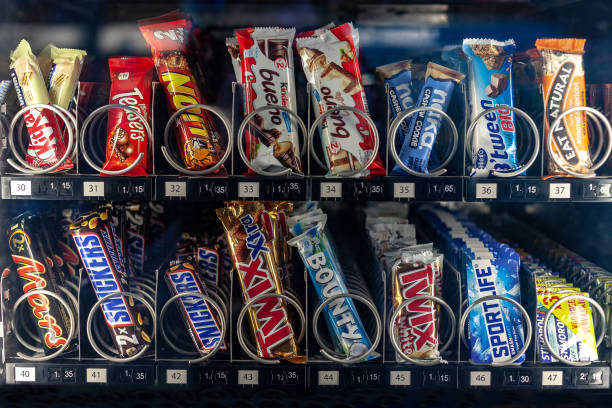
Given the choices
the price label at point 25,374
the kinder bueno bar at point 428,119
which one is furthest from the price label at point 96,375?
the kinder bueno bar at point 428,119

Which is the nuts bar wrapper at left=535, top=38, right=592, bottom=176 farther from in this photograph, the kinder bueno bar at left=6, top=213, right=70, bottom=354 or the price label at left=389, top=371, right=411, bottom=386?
the kinder bueno bar at left=6, top=213, right=70, bottom=354

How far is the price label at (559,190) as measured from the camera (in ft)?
3.77

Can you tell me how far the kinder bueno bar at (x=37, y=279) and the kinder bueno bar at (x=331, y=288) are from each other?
0.62 meters

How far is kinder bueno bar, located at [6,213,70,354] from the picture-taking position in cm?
121

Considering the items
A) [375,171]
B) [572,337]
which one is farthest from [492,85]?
[572,337]

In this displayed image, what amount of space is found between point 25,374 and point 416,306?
951mm

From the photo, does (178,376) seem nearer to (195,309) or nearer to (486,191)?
(195,309)

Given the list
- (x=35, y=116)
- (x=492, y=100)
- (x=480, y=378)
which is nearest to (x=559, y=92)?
(x=492, y=100)

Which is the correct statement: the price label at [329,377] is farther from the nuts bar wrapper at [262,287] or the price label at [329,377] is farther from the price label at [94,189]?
the price label at [94,189]

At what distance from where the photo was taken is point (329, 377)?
46.6 inches

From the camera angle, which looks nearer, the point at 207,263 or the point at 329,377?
the point at 329,377

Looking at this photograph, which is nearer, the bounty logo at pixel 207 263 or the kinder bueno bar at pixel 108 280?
→ the kinder bueno bar at pixel 108 280

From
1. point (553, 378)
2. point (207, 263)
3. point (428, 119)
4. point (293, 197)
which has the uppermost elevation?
point (428, 119)

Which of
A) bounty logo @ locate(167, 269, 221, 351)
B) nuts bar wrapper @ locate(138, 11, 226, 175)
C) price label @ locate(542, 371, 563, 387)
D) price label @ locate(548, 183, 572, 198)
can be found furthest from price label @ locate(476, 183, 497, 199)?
bounty logo @ locate(167, 269, 221, 351)
